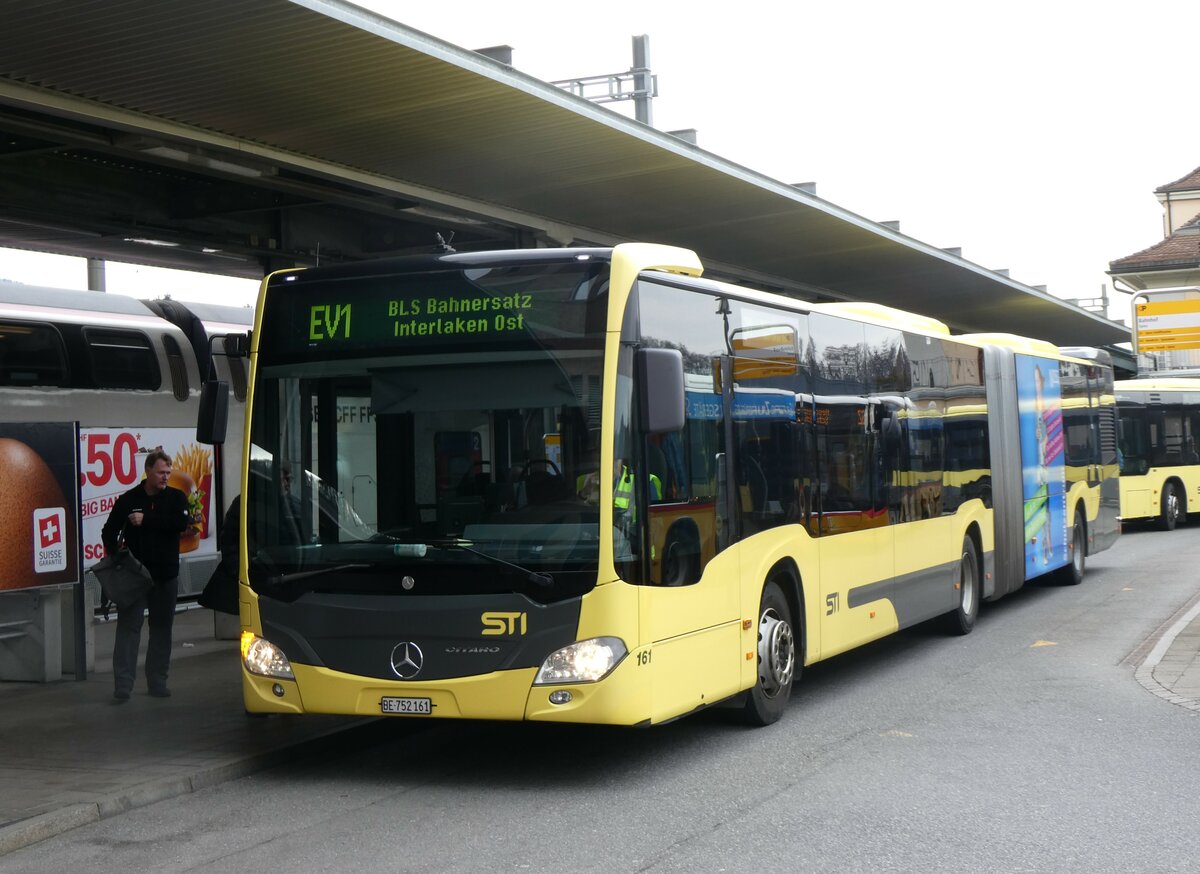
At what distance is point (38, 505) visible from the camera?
459 inches

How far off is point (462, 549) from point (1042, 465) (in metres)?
11.7

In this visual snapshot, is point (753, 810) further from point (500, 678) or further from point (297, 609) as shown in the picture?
point (297, 609)

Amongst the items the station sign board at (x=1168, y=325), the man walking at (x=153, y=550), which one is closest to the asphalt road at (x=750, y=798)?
the man walking at (x=153, y=550)

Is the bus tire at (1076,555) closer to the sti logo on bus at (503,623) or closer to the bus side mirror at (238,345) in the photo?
the sti logo on bus at (503,623)

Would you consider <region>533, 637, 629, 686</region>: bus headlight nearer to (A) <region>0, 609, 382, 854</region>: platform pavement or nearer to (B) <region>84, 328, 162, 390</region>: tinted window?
(A) <region>0, 609, 382, 854</region>: platform pavement

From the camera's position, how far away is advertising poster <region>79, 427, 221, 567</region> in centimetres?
1647

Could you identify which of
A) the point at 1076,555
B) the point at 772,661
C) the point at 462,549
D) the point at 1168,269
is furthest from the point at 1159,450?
the point at 1168,269

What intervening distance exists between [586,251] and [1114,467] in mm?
16286

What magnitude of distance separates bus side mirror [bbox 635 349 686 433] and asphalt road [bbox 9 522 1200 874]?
6.45ft

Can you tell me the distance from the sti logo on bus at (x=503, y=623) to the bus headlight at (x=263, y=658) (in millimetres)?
1265

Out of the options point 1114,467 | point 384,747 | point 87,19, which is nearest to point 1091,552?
point 1114,467

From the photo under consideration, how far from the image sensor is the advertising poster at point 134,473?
16469 mm

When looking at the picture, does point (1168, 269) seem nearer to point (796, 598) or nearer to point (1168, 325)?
point (1168, 325)

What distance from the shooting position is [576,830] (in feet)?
23.0
